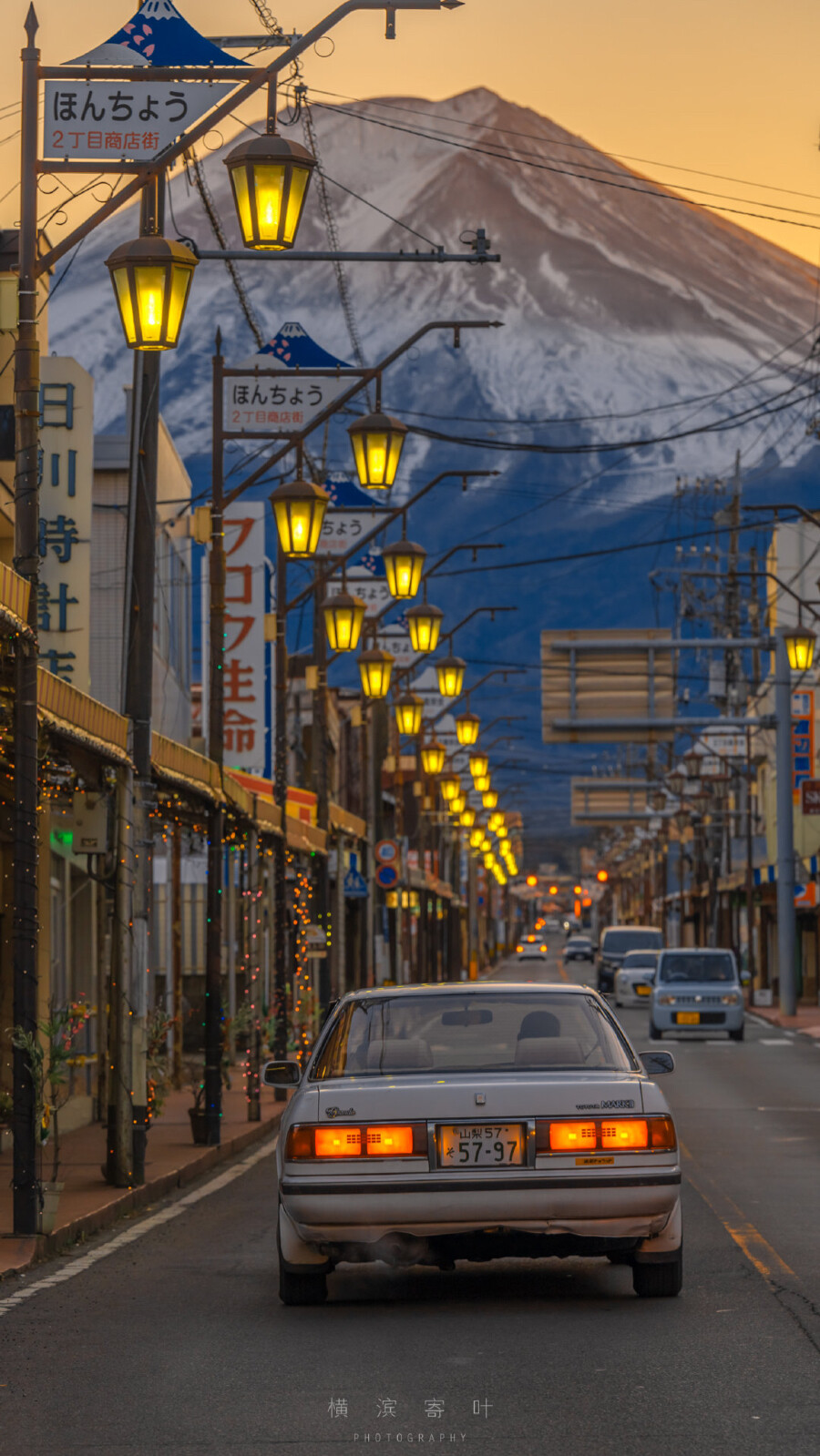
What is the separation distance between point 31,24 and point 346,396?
6889 millimetres

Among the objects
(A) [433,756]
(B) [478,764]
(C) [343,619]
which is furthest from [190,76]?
(B) [478,764]

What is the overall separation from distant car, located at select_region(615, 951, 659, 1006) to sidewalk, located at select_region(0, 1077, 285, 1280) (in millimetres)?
35756

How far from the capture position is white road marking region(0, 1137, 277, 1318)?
11133mm

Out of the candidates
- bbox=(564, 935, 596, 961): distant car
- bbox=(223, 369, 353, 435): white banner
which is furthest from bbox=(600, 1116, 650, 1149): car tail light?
bbox=(564, 935, 596, 961): distant car

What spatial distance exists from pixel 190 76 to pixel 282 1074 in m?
6.79

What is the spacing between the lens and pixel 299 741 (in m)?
60.2

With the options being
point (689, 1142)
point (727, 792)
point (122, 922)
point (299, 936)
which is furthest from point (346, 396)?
point (727, 792)

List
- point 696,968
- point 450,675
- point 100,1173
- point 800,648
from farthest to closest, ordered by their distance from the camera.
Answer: point 696,968
point 800,648
point 450,675
point 100,1173

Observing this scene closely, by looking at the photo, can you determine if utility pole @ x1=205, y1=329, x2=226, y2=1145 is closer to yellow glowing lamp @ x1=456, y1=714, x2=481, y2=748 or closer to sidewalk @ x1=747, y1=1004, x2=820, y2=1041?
yellow glowing lamp @ x1=456, y1=714, x2=481, y2=748

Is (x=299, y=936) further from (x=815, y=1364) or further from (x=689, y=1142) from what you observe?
(x=815, y=1364)

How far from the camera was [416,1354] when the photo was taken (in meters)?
8.68

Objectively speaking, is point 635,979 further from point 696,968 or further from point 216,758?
point 216,758

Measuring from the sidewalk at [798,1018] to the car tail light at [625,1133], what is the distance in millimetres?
33970

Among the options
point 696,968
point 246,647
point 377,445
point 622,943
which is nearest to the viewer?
point 377,445
